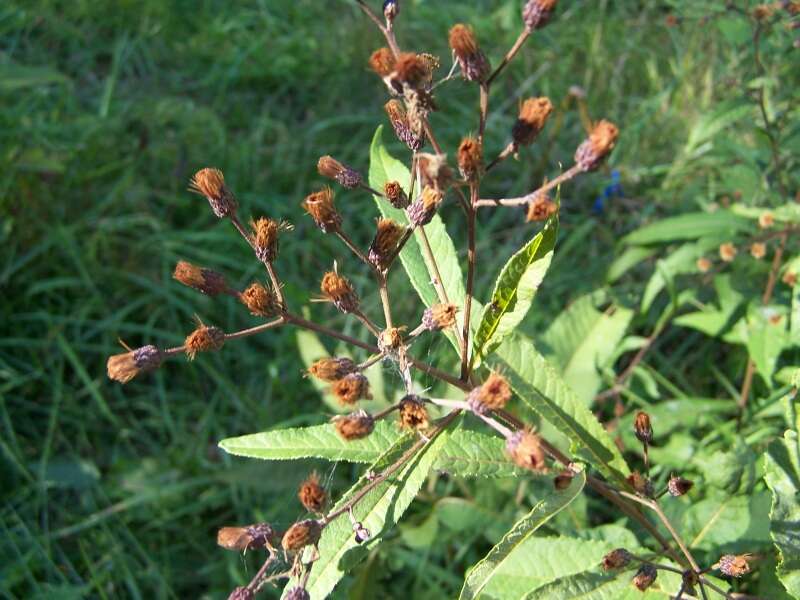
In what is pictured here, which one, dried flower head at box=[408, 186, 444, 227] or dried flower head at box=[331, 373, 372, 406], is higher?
dried flower head at box=[408, 186, 444, 227]

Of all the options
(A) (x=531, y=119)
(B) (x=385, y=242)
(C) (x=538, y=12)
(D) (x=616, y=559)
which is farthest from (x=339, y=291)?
(D) (x=616, y=559)

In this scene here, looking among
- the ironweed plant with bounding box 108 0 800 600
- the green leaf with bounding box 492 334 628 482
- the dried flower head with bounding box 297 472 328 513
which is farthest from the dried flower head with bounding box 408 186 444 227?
the dried flower head with bounding box 297 472 328 513

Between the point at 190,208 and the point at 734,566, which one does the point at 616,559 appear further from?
the point at 190,208

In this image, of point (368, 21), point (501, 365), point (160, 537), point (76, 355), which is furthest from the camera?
point (368, 21)

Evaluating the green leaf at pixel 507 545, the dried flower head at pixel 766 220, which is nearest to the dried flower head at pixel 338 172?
the green leaf at pixel 507 545

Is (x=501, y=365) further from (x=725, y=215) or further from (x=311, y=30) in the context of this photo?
(x=311, y=30)

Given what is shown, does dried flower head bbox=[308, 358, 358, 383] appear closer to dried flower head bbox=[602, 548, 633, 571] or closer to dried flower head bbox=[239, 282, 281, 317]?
dried flower head bbox=[239, 282, 281, 317]

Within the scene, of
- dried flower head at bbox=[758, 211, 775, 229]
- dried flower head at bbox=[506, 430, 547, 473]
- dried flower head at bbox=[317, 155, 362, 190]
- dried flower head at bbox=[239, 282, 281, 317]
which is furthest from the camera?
dried flower head at bbox=[758, 211, 775, 229]

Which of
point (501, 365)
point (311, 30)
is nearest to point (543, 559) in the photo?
point (501, 365)
